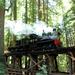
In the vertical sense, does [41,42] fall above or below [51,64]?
above

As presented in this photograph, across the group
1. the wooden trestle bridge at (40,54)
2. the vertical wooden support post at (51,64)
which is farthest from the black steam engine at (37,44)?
the vertical wooden support post at (51,64)

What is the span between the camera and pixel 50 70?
12977 mm

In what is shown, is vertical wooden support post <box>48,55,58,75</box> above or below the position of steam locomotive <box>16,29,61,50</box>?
below

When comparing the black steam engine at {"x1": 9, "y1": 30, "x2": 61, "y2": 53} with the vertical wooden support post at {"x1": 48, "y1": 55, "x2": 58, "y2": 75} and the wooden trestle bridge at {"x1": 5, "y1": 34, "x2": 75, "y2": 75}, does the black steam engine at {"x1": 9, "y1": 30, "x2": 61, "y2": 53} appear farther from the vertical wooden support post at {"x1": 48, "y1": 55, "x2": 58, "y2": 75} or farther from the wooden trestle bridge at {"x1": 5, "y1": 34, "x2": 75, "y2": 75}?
the vertical wooden support post at {"x1": 48, "y1": 55, "x2": 58, "y2": 75}

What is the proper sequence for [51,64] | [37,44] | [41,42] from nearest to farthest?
1. [51,64]
2. [41,42]
3. [37,44]

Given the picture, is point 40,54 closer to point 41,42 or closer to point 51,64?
point 41,42

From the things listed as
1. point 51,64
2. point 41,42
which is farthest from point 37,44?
point 51,64

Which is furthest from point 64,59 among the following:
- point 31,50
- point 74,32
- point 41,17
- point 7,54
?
point 31,50

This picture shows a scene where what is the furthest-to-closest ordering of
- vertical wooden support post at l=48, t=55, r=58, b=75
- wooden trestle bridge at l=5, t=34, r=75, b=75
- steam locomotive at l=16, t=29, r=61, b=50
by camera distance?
vertical wooden support post at l=48, t=55, r=58, b=75
steam locomotive at l=16, t=29, r=61, b=50
wooden trestle bridge at l=5, t=34, r=75, b=75

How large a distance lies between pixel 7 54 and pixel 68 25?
4.18 m

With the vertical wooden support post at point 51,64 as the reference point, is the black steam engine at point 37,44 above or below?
above

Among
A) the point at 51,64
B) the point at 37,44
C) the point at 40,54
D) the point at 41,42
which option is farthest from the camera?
the point at 37,44

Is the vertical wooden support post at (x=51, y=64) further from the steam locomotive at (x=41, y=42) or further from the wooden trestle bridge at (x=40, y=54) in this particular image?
the steam locomotive at (x=41, y=42)

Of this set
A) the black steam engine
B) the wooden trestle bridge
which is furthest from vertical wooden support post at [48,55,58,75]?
the black steam engine
